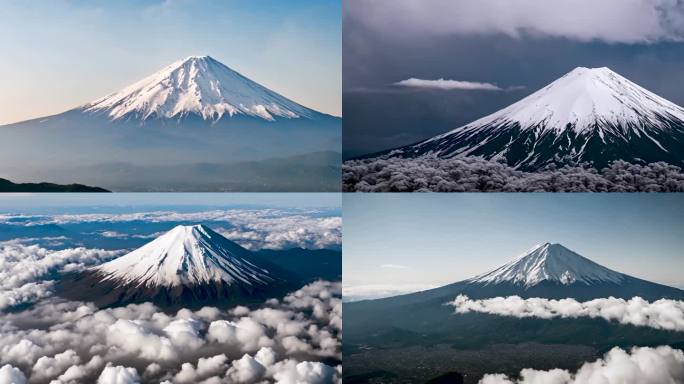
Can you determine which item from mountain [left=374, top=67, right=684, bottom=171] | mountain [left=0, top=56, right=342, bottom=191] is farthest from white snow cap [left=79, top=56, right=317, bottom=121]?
mountain [left=374, top=67, right=684, bottom=171]

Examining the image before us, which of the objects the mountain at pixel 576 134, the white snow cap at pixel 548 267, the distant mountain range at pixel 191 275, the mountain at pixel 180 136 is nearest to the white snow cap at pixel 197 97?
the mountain at pixel 180 136

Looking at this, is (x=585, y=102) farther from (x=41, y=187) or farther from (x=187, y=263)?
(x=41, y=187)

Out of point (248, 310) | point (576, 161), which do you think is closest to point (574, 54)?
point (576, 161)

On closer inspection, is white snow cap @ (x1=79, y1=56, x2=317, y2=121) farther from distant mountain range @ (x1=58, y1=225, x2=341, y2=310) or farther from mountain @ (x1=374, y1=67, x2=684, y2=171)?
mountain @ (x1=374, y1=67, x2=684, y2=171)

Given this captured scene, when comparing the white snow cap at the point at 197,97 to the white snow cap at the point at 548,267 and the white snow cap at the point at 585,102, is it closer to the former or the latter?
the white snow cap at the point at 585,102

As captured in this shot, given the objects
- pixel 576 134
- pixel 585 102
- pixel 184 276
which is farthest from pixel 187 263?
pixel 585 102

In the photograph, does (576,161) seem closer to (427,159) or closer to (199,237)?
(427,159)
